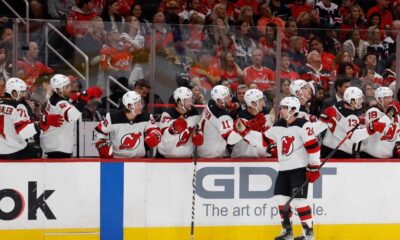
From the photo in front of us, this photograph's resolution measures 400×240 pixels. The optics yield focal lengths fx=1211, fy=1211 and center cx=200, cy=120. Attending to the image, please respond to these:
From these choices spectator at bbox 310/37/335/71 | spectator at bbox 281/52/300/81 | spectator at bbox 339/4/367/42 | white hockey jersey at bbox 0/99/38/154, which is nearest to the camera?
white hockey jersey at bbox 0/99/38/154

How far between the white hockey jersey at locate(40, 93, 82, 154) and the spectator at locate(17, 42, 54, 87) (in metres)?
0.26

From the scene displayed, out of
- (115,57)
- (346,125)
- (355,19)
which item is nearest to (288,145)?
(346,125)

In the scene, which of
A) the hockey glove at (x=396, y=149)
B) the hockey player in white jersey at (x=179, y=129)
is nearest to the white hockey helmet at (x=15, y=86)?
the hockey player in white jersey at (x=179, y=129)

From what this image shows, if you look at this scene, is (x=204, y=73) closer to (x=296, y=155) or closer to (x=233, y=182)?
(x=233, y=182)

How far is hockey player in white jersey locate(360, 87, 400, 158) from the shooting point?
38.9 feet

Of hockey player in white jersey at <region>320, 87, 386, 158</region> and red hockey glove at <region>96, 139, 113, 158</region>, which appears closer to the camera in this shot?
Answer: red hockey glove at <region>96, 139, 113, 158</region>

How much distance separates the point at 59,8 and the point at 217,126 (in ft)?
9.93

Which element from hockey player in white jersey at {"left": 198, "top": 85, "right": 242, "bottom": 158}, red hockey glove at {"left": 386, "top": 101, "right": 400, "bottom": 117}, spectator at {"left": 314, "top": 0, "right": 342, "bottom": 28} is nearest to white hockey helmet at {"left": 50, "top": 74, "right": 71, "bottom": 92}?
hockey player in white jersey at {"left": 198, "top": 85, "right": 242, "bottom": 158}

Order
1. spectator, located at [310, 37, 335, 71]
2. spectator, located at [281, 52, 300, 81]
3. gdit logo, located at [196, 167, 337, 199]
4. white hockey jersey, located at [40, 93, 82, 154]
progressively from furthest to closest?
spectator, located at [310, 37, 335, 71] → spectator, located at [281, 52, 300, 81] → gdit logo, located at [196, 167, 337, 199] → white hockey jersey, located at [40, 93, 82, 154]

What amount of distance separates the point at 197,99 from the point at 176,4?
269 cm

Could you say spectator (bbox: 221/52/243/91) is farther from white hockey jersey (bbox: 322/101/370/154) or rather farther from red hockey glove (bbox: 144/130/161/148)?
white hockey jersey (bbox: 322/101/370/154)

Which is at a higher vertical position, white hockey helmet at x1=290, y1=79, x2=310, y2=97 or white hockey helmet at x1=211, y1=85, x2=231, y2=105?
white hockey helmet at x1=290, y1=79, x2=310, y2=97

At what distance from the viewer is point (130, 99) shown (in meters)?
11.4

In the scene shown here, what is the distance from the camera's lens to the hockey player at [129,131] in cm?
1136
